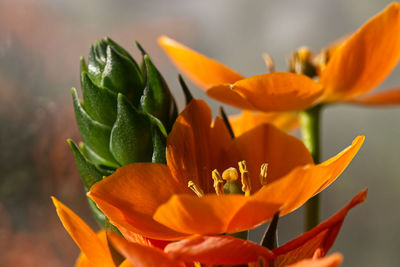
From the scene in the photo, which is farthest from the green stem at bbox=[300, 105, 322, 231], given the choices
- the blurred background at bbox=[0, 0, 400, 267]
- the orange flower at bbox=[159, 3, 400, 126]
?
the blurred background at bbox=[0, 0, 400, 267]

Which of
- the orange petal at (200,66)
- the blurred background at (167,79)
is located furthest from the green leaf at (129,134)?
the blurred background at (167,79)

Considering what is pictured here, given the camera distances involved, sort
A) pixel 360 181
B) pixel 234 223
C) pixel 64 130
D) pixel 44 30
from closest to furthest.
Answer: pixel 234 223 < pixel 64 130 < pixel 44 30 < pixel 360 181

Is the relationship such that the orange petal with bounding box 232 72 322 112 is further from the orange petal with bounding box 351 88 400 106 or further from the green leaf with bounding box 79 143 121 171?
the orange petal with bounding box 351 88 400 106

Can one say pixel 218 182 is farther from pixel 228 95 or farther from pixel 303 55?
pixel 303 55

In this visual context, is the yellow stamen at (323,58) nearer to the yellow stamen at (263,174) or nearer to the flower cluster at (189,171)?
the flower cluster at (189,171)

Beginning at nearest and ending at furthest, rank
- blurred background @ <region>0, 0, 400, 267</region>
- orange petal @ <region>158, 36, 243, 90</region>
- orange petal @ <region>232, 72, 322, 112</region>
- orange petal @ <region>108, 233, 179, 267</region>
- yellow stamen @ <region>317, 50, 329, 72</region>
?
orange petal @ <region>108, 233, 179, 267</region>, orange petal @ <region>232, 72, 322, 112</region>, orange petal @ <region>158, 36, 243, 90</region>, yellow stamen @ <region>317, 50, 329, 72</region>, blurred background @ <region>0, 0, 400, 267</region>

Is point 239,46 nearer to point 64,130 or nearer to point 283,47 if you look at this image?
point 283,47

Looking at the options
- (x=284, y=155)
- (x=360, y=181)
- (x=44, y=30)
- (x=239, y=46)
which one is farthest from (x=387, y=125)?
(x=284, y=155)
